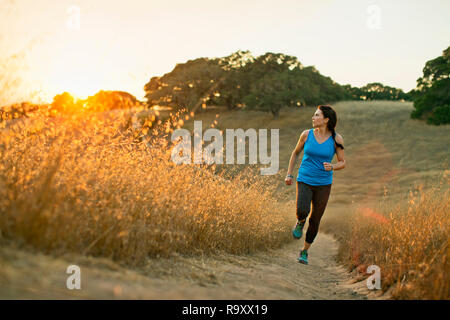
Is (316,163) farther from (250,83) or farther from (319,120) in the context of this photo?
(250,83)

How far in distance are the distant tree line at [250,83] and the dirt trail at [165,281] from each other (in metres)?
27.3

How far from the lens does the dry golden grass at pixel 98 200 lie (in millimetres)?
2504

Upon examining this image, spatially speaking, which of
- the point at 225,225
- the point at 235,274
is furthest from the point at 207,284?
the point at 225,225

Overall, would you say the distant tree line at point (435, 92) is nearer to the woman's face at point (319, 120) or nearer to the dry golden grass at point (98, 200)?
the woman's face at point (319, 120)

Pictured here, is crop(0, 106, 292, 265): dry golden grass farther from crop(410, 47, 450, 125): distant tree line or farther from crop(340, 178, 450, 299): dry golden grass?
crop(410, 47, 450, 125): distant tree line

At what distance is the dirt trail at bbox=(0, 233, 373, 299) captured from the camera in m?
2.17

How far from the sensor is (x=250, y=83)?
3884cm

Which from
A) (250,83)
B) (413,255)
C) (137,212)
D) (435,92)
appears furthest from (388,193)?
(250,83)

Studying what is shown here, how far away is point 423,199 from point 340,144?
151 cm

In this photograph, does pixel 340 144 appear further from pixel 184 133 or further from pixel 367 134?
pixel 367 134

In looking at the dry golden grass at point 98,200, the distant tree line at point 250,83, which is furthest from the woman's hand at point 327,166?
the distant tree line at point 250,83

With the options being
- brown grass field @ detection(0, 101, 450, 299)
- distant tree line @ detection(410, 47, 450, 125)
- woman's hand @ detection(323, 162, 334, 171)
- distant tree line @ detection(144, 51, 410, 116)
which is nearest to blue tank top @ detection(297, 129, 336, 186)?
woman's hand @ detection(323, 162, 334, 171)

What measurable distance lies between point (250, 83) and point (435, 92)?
1760 cm
